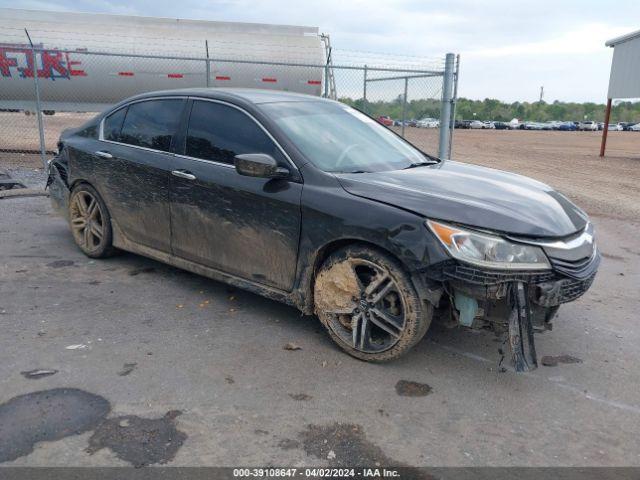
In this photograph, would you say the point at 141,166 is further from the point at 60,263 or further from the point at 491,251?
the point at 491,251

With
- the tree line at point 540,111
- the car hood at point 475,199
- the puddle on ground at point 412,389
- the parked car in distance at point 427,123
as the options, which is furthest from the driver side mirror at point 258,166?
the tree line at point 540,111

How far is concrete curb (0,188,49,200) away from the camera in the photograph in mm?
8805

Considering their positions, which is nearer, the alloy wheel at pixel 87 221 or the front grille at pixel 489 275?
the front grille at pixel 489 275

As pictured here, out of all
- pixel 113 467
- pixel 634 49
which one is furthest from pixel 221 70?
pixel 634 49

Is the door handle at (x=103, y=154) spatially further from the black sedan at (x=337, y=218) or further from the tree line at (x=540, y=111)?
the tree line at (x=540, y=111)

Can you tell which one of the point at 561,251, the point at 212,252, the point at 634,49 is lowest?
the point at 212,252

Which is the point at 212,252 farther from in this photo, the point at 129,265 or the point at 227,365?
the point at 129,265

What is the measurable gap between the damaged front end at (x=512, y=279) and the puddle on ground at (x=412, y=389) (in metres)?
0.50

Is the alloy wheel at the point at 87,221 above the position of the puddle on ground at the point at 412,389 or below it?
above

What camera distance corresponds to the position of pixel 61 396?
10.5 ft

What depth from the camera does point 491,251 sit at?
3.22 m

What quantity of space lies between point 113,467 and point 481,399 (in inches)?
80.5

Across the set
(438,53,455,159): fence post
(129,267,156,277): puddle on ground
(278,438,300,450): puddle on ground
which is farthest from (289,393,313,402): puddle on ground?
(438,53,455,159): fence post

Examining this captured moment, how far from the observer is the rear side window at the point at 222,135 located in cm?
418
